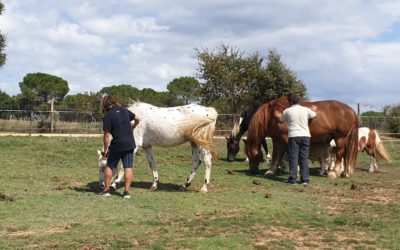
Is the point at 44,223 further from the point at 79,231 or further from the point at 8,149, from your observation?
the point at 8,149

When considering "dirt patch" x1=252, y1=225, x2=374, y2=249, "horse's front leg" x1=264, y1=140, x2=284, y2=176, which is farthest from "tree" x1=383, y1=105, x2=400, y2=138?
"dirt patch" x1=252, y1=225, x2=374, y2=249

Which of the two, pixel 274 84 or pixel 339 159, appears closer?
pixel 339 159

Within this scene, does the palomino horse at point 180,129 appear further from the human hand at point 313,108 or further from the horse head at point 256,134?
the human hand at point 313,108

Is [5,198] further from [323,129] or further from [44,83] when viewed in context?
[44,83]

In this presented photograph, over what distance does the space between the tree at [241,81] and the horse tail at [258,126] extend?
70.3 ft

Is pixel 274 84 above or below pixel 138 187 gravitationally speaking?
above

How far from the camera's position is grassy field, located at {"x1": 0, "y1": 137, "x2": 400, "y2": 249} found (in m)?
6.03

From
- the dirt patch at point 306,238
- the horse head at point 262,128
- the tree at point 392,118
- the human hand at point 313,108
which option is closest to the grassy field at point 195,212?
the dirt patch at point 306,238

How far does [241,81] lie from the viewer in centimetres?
3569

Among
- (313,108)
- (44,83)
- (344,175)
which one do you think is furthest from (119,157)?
(44,83)

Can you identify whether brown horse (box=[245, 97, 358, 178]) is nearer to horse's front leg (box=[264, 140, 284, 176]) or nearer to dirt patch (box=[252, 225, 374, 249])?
horse's front leg (box=[264, 140, 284, 176])

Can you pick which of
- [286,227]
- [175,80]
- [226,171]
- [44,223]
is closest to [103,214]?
[44,223]

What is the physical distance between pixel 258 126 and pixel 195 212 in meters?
5.61

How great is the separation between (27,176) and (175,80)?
61.6m
